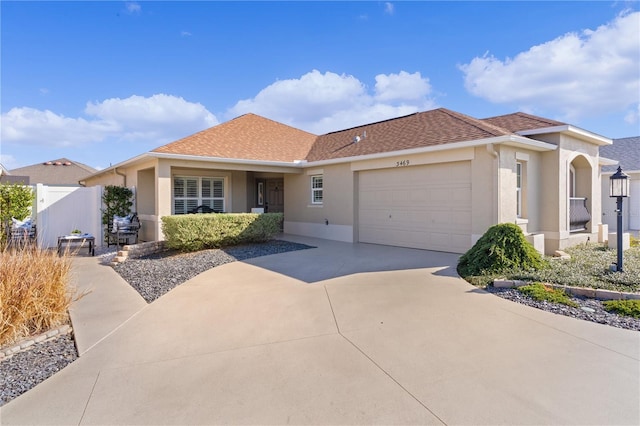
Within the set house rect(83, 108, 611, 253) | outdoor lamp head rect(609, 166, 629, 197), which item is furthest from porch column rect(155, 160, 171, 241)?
outdoor lamp head rect(609, 166, 629, 197)

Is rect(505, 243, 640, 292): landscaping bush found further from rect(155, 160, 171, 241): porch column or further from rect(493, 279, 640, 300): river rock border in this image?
rect(155, 160, 171, 241): porch column

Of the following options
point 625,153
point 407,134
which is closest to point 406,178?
point 407,134

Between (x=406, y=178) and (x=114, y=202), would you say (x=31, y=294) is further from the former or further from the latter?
(x=406, y=178)

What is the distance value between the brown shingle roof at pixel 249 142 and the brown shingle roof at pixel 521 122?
27.5ft

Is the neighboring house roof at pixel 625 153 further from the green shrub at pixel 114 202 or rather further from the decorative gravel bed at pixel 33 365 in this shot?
the green shrub at pixel 114 202

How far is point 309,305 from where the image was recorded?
5.79 metres

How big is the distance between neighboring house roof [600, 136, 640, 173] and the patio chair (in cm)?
2359

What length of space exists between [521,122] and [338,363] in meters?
11.8

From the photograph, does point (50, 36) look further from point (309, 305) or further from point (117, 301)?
point (309, 305)

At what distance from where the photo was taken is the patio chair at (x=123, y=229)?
12000 mm

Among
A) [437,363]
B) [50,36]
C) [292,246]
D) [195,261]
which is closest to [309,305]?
[437,363]

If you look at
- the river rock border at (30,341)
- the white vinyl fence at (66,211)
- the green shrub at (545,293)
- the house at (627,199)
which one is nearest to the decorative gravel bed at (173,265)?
the river rock border at (30,341)

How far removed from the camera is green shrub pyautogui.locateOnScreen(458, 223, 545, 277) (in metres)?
7.54

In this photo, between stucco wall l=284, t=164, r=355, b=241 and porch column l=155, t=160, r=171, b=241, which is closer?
porch column l=155, t=160, r=171, b=241
